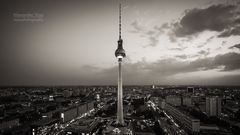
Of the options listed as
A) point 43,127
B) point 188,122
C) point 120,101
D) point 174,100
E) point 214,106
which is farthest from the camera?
point 174,100

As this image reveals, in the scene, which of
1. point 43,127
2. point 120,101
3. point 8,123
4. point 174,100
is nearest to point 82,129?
point 43,127

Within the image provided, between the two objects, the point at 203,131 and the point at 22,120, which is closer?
the point at 203,131

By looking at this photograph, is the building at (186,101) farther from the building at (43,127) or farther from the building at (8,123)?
the building at (8,123)

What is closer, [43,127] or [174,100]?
[43,127]

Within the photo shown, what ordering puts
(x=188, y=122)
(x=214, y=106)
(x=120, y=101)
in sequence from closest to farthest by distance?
(x=188, y=122) < (x=120, y=101) < (x=214, y=106)

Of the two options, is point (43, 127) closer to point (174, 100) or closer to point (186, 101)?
point (174, 100)

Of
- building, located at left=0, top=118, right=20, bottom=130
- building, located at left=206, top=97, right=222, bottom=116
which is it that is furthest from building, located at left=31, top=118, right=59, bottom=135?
building, located at left=206, top=97, right=222, bottom=116

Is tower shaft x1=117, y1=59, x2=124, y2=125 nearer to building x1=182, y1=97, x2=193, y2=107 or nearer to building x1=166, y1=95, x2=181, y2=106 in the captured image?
building x1=166, y1=95, x2=181, y2=106

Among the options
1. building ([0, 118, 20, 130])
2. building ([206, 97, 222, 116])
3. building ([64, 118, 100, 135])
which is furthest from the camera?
building ([206, 97, 222, 116])

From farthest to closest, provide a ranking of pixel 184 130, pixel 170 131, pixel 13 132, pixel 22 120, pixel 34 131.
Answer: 1. pixel 22 120
2. pixel 184 130
3. pixel 170 131
4. pixel 34 131
5. pixel 13 132

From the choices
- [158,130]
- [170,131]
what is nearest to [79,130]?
[158,130]

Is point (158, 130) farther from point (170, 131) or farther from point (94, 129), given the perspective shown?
point (94, 129)
